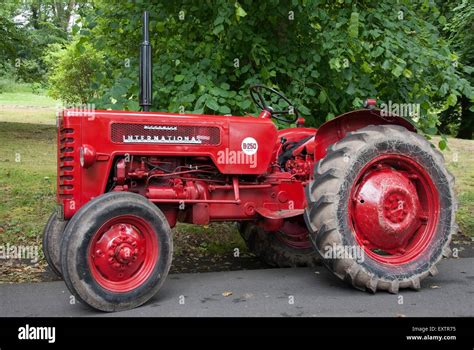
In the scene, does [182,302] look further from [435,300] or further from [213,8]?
[213,8]

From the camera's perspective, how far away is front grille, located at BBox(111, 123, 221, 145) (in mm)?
5152

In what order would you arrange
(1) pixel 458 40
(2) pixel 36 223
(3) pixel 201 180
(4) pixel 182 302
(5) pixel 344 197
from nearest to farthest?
(4) pixel 182 302 → (5) pixel 344 197 → (3) pixel 201 180 → (2) pixel 36 223 → (1) pixel 458 40

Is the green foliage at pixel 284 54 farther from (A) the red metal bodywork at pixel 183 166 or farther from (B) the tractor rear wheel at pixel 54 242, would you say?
(B) the tractor rear wheel at pixel 54 242

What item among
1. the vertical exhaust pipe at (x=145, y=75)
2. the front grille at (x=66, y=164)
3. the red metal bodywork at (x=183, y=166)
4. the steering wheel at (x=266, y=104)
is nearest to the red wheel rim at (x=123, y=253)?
the red metal bodywork at (x=183, y=166)

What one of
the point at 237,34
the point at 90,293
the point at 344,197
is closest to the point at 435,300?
the point at 344,197

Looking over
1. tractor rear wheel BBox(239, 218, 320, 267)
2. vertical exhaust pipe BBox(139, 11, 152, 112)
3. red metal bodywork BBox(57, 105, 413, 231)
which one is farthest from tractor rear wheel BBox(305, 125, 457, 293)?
vertical exhaust pipe BBox(139, 11, 152, 112)

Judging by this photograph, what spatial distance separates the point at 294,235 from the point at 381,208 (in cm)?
141

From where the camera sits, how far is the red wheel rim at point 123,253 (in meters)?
4.65

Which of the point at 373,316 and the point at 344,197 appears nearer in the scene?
the point at 373,316

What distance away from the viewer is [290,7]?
285 inches

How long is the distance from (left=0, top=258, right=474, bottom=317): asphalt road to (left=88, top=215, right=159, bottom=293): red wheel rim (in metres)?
0.24

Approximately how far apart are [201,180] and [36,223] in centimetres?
319

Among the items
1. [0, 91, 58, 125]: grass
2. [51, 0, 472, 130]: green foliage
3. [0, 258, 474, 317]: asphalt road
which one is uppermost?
[0, 91, 58, 125]: grass

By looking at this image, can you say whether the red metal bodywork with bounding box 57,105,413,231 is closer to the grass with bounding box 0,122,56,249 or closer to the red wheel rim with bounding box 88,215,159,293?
the red wheel rim with bounding box 88,215,159,293
